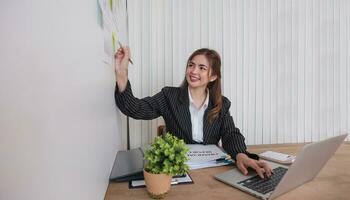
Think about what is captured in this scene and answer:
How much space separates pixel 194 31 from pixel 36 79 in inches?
81.8

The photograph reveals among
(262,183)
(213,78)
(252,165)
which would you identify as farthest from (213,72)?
(262,183)

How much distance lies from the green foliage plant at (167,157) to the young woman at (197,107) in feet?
1.89

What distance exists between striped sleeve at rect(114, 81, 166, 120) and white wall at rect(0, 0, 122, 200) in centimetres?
69

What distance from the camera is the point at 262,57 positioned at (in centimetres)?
236

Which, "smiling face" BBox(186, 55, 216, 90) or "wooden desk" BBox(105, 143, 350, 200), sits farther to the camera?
"smiling face" BBox(186, 55, 216, 90)

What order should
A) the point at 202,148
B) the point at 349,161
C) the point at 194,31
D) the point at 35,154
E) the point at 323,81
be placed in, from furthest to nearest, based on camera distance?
the point at 323,81
the point at 194,31
the point at 202,148
the point at 349,161
the point at 35,154

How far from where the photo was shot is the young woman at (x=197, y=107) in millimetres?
1452

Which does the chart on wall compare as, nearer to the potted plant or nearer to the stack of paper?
the potted plant

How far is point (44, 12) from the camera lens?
32 centimetres

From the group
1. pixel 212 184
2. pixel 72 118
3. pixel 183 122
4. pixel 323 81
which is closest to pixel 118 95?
pixel 183 122

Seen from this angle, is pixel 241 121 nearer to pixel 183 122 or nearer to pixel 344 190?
pixel 183 122

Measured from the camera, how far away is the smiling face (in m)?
1.61

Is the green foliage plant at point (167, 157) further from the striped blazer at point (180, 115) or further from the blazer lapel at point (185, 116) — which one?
the blazer lapel at point (185, 116)

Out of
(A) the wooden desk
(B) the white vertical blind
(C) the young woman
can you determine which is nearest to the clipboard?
(A) the wooden desk
